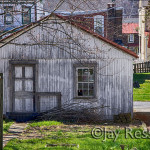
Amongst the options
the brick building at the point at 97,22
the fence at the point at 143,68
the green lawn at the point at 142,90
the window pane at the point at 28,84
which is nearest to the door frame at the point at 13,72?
the window pane at the point at 28,84

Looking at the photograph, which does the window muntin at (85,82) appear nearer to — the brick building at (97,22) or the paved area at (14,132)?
the brick building at (97,22)

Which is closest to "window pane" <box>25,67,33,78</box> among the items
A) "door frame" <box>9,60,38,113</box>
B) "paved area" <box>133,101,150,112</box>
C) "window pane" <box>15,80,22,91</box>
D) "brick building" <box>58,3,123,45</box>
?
"door frame" <box>9,60,38,113</box>

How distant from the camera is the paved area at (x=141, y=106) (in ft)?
64.5

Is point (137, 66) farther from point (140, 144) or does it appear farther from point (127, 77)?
point (140, 144)

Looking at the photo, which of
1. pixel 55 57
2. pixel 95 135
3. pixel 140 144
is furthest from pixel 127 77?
pixel 140 144

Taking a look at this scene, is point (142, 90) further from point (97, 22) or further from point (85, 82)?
point (97, 22)

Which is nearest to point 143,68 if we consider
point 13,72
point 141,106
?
point 141,106

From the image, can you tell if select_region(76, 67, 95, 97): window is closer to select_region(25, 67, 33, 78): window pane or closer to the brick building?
the brick building

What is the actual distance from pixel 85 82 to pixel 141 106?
5.40 meters

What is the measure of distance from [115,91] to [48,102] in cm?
318

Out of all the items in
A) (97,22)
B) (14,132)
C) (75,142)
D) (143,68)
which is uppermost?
(97,22)

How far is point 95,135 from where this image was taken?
1139 centimetres

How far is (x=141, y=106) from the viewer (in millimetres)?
21641

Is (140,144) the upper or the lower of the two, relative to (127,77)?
lower
